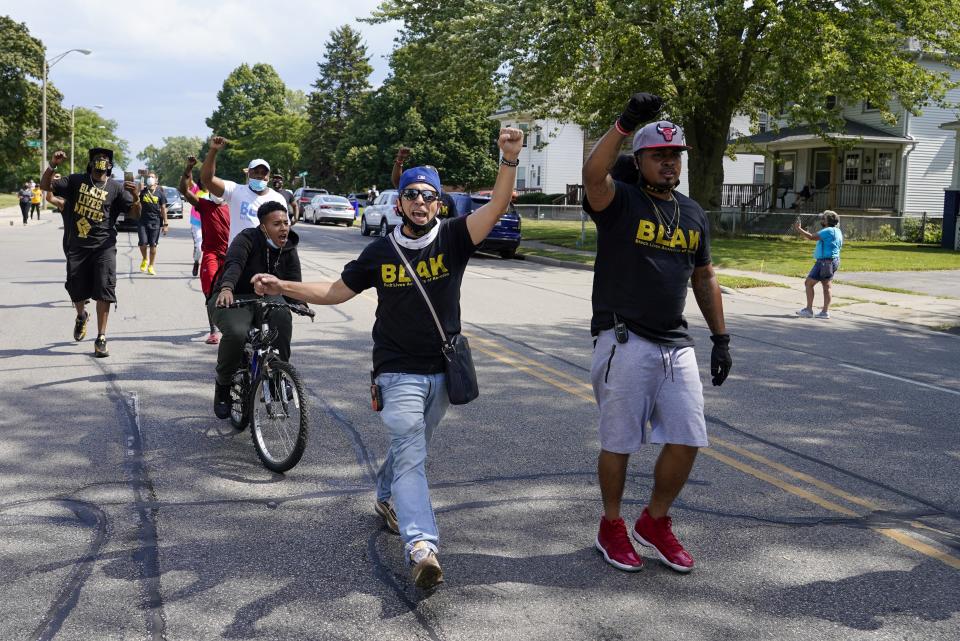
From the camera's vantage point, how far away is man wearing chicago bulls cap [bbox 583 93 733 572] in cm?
408

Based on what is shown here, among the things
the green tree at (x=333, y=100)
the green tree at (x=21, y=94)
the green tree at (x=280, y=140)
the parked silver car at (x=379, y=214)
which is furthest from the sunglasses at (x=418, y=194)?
the green tree at (x=280, y=140)

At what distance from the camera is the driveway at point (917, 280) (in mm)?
18188

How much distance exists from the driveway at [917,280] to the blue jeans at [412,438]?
1585cm

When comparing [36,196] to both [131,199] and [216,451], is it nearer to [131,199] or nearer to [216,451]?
[131,199]

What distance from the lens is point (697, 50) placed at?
2609 cm


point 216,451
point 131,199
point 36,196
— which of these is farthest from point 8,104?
point 216,451

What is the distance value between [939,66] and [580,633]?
4012 cm

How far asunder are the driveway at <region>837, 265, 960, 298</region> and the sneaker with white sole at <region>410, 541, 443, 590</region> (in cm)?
1626

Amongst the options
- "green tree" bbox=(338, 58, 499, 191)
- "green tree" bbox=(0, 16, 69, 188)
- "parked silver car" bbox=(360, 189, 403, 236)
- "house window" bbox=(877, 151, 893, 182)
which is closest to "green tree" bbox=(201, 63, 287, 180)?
"green tree" bbox=(0, 16, 69, 188)

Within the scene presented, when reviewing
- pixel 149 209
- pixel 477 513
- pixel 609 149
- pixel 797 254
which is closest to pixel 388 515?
pixel 477 513

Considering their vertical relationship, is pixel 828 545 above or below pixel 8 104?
below

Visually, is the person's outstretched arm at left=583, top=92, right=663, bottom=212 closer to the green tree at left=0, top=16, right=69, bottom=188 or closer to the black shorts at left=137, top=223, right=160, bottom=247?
the black shorts at left=137, top=223, right=160, bottom=247

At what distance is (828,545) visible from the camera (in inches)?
178

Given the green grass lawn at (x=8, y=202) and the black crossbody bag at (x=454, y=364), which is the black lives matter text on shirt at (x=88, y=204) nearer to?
the black crossbody bag at (x=454, y=364)
